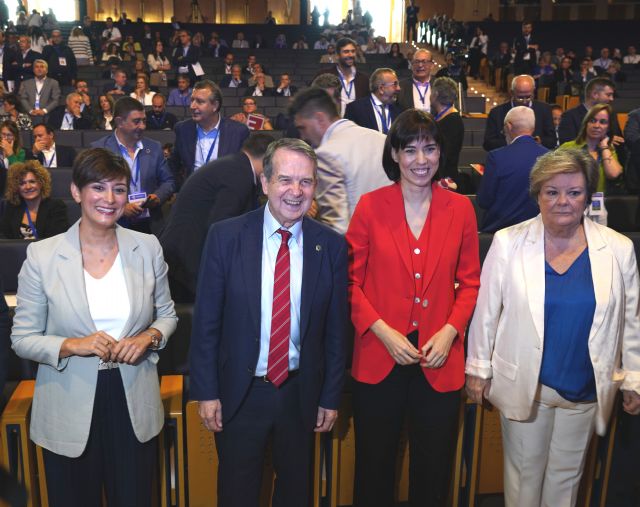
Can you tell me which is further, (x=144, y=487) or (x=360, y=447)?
(x=360, y=447)

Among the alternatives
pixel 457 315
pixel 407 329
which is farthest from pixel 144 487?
pixel 457 315

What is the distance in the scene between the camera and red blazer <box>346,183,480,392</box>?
218cm

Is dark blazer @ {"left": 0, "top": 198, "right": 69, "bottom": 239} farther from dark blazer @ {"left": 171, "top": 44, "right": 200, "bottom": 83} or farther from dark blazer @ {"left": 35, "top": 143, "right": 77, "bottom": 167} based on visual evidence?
dark blazer @ {"left": 171, "top": 44, "right": 200, "bottom": 83}

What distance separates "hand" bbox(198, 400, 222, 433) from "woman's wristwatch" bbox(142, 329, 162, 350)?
0.72 ft

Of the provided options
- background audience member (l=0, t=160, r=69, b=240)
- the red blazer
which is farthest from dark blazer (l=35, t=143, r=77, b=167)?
the red blazer

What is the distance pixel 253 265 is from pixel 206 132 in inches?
101

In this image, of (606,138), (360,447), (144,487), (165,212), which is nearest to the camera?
(144,487)

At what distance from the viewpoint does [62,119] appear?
27.4 ft

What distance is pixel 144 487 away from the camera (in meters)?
2.15

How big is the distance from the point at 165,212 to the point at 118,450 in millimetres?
3231

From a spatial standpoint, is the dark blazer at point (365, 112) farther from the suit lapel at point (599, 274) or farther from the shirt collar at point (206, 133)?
the suit lapel at point (599, 274)

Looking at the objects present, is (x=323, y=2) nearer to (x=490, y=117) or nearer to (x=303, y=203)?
(x=490, y=117)

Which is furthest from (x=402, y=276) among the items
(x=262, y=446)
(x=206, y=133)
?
(x=206, y=133)

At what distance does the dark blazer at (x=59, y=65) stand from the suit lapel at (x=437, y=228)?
10.6 meters
